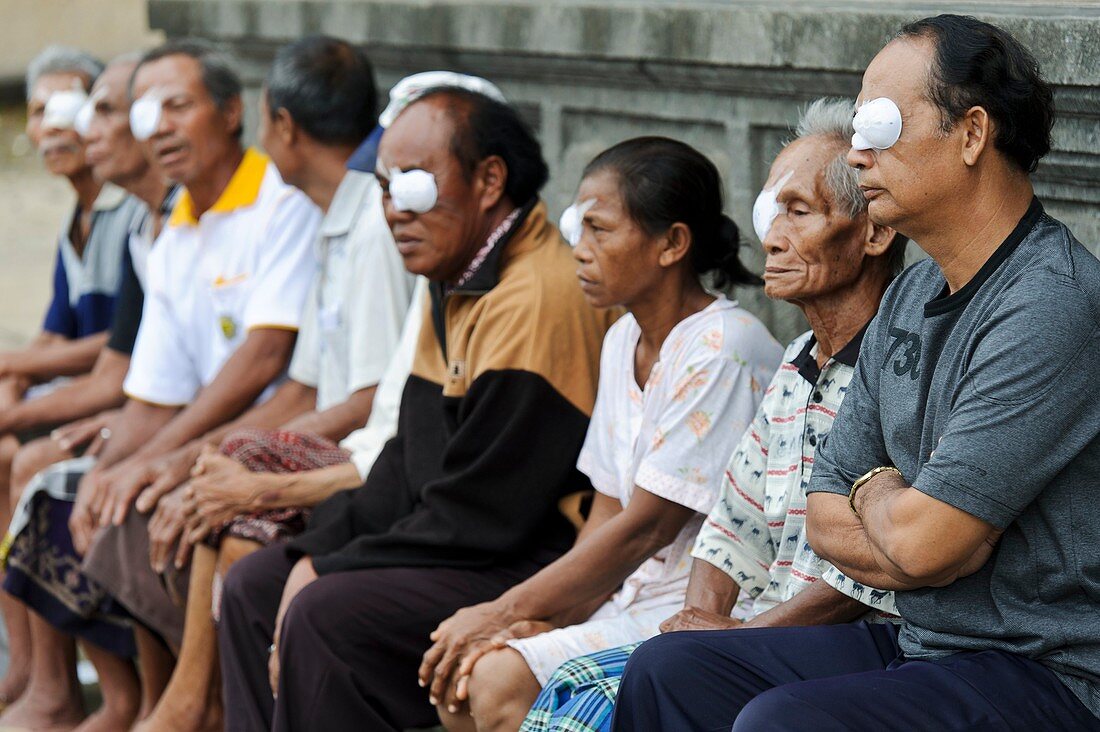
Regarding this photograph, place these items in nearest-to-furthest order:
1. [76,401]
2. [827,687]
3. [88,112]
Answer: [827,687], [76,401], [88,112]

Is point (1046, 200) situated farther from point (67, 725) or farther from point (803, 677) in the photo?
point (67, 725)

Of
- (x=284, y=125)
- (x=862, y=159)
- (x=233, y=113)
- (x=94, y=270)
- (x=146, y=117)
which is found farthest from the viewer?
(x=94, y=270)

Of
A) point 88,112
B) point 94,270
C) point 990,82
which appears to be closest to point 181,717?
point 94,270

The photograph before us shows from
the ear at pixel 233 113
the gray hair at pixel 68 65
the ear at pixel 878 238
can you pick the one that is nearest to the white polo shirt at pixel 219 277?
the ear at pixel 233 113

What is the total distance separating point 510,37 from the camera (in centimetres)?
500

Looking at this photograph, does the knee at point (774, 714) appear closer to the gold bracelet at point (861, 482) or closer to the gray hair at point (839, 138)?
the gold bracelet at point (861, 482)

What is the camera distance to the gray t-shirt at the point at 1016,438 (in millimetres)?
2334

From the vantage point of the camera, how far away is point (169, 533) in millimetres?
4328

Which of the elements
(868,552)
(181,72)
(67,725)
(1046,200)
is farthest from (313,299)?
(868,552)

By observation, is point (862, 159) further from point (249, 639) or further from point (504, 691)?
point (249, 639)

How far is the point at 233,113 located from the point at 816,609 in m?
3.05

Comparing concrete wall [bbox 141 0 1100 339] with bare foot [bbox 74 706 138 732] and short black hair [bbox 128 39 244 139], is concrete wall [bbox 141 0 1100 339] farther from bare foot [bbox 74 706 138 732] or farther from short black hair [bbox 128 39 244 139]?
bare foot [bbox 74 706 138 732]

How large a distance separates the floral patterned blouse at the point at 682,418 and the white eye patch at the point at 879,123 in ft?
2.73

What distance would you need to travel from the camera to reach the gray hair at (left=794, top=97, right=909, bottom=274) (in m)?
3.00
